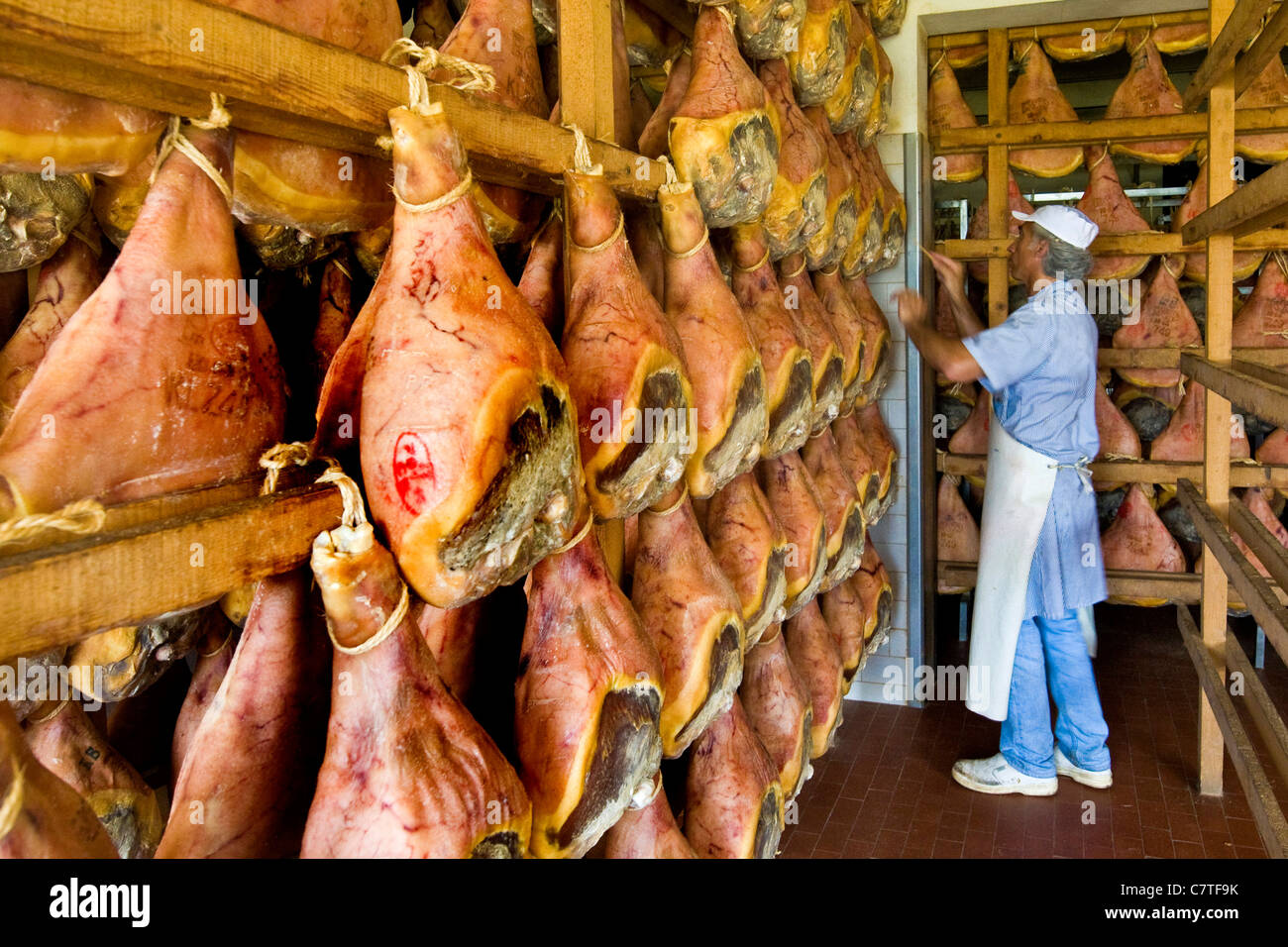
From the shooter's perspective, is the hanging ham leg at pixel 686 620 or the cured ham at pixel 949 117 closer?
the hanging ham leg at pixel 686 620

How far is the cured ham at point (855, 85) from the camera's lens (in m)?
3.91

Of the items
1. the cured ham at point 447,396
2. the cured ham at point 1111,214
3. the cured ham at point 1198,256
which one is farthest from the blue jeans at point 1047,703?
the cured ham at point 447,396

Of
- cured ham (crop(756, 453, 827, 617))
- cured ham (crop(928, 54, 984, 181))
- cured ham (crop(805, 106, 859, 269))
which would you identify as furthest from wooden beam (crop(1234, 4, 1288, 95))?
cured ham (crop(756, 453, 827, 617))

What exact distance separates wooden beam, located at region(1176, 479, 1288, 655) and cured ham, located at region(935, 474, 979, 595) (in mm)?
1411

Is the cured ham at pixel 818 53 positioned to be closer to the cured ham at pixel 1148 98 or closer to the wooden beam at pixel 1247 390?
the wooden beam at pixel 1247 390

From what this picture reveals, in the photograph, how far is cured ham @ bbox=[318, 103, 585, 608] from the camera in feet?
4.16

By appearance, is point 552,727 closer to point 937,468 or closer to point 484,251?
point 484,251

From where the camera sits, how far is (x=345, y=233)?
178 cm

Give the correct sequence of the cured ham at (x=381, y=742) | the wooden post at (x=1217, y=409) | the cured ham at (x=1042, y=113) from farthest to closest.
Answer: the cured ham at (x=1042, y=113)
the wooden post at (x=1217, y=409)
the cured ham at (x=381, y=742)

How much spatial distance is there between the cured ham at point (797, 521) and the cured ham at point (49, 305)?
2.12m

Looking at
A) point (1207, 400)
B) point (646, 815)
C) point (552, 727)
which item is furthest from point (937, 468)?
point (552, 727)

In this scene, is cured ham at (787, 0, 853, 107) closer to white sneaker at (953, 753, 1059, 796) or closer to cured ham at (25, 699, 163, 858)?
cured ham at (25, 699, 163, 858)

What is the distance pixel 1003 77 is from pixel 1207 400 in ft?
7.97

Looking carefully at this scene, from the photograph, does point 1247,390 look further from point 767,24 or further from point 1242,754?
point 767,24
